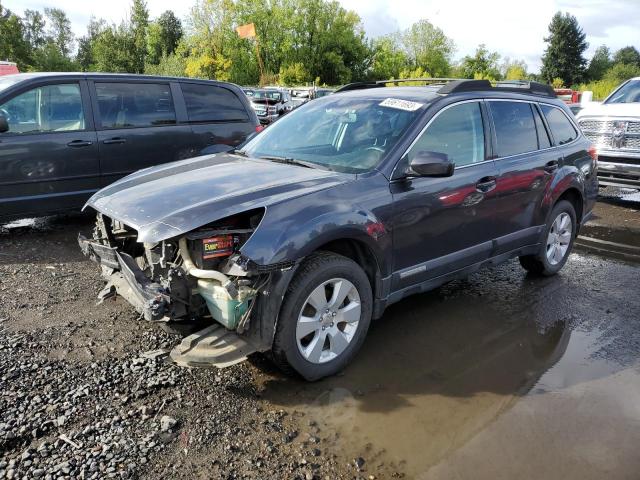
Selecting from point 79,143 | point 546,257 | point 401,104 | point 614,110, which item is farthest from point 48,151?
point 614,110

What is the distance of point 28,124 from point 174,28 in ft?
205

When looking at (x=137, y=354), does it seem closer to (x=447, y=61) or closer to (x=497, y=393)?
(x=497, y=393)

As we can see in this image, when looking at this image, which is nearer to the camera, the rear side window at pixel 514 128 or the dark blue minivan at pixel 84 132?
the rear side window at pixel 514 128

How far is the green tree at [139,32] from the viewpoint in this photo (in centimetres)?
5650

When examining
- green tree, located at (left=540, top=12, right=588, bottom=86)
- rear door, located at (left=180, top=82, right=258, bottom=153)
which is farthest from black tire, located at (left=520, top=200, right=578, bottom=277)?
green tree, located at (left=540, top=12, right=588, bottom=86)

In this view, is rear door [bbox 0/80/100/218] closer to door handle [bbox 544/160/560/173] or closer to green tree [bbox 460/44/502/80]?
door handle [bbox 544/160/560/173]

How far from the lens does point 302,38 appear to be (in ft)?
174

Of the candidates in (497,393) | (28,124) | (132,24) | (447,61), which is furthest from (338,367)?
(447,61)

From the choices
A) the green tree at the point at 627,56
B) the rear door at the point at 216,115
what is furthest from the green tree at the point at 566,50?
the rear door at the point at 216,115

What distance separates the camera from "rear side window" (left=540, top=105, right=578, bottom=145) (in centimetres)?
504

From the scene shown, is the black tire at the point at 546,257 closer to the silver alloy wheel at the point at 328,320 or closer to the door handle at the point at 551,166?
the door handle at the point at 551,166

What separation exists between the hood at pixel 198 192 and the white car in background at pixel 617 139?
718 cm

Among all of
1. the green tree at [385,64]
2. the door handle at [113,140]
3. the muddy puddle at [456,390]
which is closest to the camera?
the muddy puddle at [456,390]

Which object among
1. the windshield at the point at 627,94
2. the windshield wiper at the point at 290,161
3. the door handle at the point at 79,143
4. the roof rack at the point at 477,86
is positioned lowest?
the door handle at the point at 79,143
